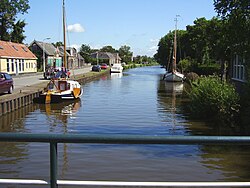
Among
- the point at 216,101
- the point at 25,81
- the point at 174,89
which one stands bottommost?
the point at 174,89

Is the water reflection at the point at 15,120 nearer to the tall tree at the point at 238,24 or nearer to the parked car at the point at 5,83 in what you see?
the parked car at the point at 5,83

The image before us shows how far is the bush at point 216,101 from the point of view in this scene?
49.3 feet

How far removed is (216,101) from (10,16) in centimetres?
6772

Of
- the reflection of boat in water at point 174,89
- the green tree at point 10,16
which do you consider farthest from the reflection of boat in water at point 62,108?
the green tree at point 10,16

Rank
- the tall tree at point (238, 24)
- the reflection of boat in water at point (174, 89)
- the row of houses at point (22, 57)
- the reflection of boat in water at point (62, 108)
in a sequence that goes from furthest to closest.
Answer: the row of houses at point (22, 57) < the reflection of boat in water at point (174, 89) < the reflection of boat in water at point (62, 108) < the tall tree at point (238, 24)

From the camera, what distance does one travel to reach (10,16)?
7506 cm

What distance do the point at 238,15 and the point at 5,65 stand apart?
47003 mm

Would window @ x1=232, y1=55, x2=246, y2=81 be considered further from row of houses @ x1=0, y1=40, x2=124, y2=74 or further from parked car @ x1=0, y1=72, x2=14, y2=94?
row of houses @ x1=0, y1=40, x2=124, y2=74

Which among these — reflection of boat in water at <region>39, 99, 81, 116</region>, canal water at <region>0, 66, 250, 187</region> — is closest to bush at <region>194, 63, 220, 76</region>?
reflection of boat in water at <region>39, 99, 81, 116</region>

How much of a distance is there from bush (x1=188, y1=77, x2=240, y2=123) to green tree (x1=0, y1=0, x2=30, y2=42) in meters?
64.7

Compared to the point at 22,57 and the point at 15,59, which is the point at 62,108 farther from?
the point at 22,57

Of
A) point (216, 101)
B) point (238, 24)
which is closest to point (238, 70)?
point (216, 101)

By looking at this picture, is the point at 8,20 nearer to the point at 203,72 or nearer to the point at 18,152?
the point at 203,72

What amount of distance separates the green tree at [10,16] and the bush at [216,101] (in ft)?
212
